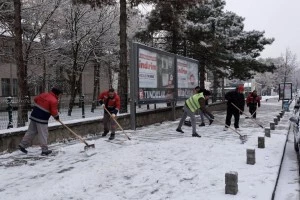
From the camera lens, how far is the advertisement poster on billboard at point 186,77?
18203 millimetres

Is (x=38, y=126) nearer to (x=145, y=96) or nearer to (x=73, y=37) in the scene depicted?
(x=145, y=96)

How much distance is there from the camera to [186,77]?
19188mm

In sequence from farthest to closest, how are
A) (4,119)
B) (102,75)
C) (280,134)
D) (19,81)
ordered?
1. (102,75)
2. (280,134)
3. (19,81)
4. (4,119)

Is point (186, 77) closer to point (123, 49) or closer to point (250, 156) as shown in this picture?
point (123, 49)

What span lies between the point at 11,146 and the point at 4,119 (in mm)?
1560

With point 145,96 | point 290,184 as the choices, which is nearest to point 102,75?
point 145,96

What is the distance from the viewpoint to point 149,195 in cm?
584

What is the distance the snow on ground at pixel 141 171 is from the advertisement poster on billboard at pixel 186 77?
7.64 m

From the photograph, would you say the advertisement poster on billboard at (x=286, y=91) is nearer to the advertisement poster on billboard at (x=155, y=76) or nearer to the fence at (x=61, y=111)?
the advertisement poster on billboard at (x=155, y=76)

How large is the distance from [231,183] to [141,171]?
6.88 feet

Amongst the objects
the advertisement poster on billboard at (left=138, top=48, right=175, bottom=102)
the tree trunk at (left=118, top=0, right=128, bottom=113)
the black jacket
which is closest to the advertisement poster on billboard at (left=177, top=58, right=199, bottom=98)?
the advertisement poster on billboard at (left=138, top=48, right=175, bottom=102)

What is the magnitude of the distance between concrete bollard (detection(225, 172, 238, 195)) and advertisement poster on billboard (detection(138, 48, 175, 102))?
8.21 metres

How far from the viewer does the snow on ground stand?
5.93 meters

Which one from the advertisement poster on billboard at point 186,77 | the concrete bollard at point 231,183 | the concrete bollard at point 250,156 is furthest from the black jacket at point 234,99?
the concrete bollard at point 231,183
